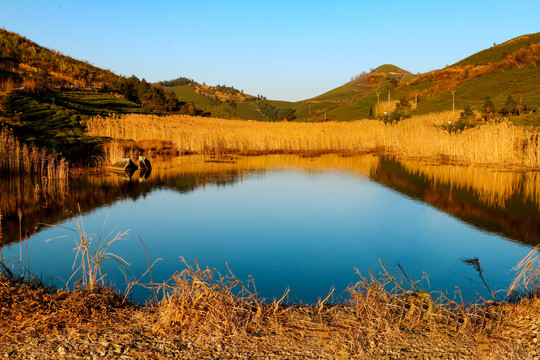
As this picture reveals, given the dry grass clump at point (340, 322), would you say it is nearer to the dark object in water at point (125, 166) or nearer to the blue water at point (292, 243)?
the blue water at point (292, 243)

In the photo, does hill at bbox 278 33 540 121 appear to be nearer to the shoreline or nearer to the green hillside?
the green hillside

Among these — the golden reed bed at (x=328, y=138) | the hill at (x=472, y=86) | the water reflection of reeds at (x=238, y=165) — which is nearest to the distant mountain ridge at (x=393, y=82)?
the hill at (x=472, y=86)

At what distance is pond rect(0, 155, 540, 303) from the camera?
629 centimetres

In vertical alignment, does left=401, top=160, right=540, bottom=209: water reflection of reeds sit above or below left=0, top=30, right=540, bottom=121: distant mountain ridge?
below

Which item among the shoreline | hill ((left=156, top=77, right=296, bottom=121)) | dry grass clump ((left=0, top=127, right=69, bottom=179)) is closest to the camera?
the shoreline

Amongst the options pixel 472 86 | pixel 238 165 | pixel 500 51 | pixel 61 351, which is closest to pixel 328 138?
pixel 238 165

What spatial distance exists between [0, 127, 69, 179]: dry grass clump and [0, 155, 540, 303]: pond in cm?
92

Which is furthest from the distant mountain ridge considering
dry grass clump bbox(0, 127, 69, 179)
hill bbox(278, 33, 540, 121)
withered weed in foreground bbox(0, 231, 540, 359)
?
withered weed in foreground bbox(0, 231, 540, 359)

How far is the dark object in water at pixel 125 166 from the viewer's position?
1608cm

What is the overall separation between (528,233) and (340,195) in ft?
17.2

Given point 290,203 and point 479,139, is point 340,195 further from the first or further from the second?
point 479,139

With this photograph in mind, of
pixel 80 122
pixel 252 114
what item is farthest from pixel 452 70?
pixel 80 122

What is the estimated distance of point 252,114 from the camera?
94312 mm

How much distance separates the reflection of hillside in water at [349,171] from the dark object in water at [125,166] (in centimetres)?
64
